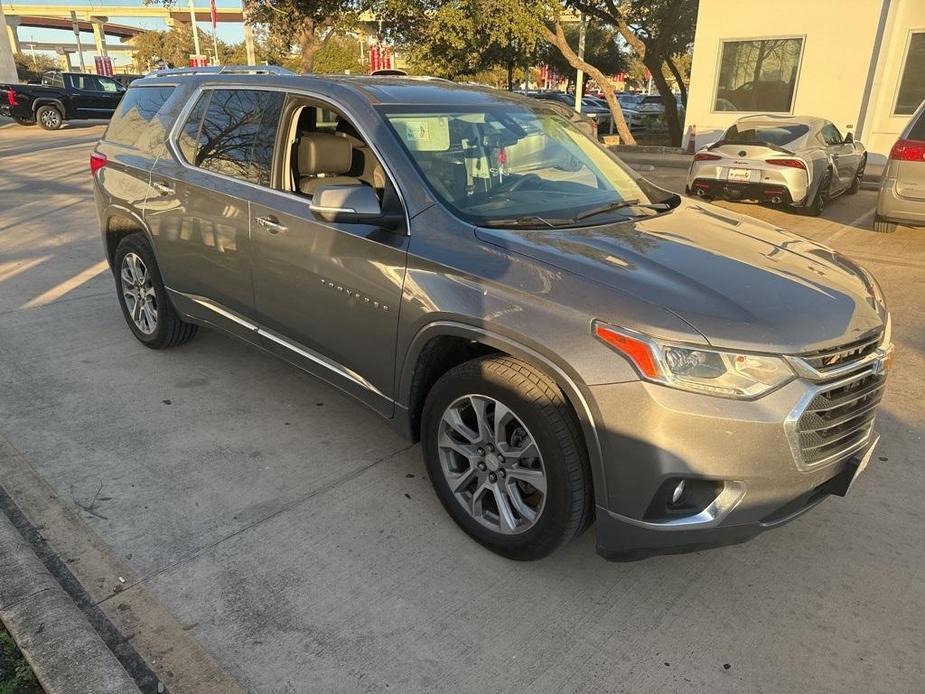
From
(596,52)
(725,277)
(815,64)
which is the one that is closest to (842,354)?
(725,277)

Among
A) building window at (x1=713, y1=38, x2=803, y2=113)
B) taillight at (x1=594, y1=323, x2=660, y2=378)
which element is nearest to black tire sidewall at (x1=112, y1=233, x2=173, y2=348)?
taillight at (x1=594, y1=323, x2=660, y2=378)

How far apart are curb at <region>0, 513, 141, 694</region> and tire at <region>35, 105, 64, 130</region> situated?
25.0m

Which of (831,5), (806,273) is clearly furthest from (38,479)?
(831,5)

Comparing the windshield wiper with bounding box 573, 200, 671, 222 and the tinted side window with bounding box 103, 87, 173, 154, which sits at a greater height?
the tinted side window with bounding box 103, 87, 173, 154

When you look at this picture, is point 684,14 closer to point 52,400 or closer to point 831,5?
point 831,5

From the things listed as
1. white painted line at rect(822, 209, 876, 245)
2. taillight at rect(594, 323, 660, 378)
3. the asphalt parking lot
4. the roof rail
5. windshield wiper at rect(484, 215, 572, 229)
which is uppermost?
the roof rail

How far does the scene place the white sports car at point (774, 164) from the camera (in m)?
9.23

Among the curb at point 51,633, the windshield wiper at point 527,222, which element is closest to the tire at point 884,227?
the windshield wiper at point 527,222

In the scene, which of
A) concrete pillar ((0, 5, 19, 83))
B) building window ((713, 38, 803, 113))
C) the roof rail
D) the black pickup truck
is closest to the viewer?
the roof rail

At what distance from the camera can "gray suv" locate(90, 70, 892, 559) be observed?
7.61 feet

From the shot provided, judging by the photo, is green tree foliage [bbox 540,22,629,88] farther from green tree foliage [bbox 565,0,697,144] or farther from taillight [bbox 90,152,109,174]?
taillight [bbox 90,152,109,174]

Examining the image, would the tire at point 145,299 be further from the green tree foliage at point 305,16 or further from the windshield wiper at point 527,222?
the green tree foliage at point 305,16

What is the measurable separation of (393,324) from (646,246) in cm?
110

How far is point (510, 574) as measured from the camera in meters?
2.85
